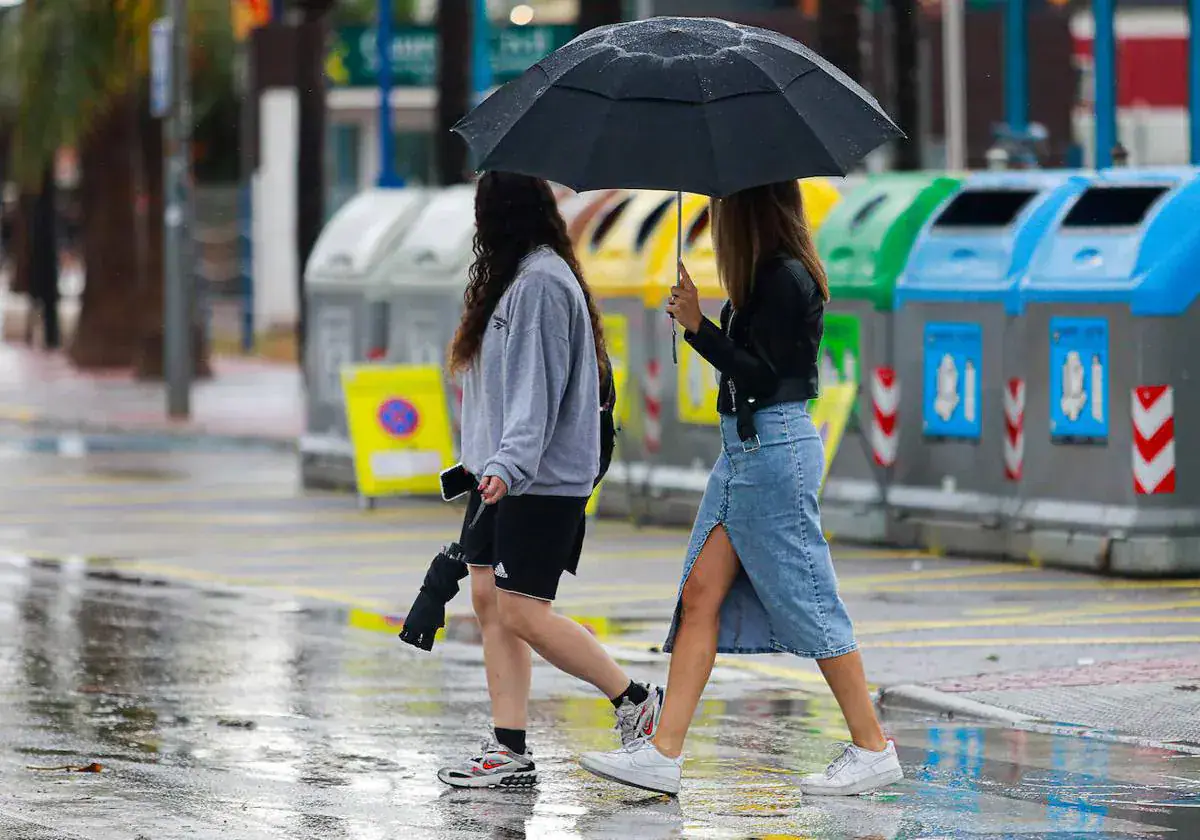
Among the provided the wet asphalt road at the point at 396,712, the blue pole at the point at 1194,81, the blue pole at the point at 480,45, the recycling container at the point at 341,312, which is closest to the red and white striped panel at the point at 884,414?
the wet asphalt road at the point at 396,712

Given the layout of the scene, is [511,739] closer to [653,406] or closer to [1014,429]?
[1014,429]

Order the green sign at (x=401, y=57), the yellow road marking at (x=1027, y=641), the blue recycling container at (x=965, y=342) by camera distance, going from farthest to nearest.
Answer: the green sign at (x=401, y=57), the blue recycling container at (x=965, y=342), the yellow road marking at (x=1027, y=641)

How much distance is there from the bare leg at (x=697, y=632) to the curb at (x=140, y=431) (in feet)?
48.8

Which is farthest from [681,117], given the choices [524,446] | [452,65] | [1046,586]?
[452,65]

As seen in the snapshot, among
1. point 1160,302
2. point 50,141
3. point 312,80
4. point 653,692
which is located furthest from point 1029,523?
point 50,141

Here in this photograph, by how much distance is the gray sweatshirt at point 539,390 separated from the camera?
288 inches

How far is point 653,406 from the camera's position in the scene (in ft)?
51.8

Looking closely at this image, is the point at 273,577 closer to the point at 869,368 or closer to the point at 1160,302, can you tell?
the point at 869,368

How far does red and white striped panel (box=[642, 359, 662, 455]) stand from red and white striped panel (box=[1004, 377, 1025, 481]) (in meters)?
2.83

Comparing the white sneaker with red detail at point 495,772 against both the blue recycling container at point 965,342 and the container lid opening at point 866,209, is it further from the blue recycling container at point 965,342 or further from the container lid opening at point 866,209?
the container lid opening at point 866,209

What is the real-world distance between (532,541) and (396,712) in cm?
180

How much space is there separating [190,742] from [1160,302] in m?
6.04

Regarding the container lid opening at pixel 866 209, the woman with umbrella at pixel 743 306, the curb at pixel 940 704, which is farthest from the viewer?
the container lid opening at pixel 866 209

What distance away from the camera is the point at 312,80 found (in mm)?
26219
